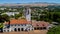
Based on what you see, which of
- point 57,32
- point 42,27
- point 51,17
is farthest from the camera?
point 51,17

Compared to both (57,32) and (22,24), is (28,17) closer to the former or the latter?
(22,24)

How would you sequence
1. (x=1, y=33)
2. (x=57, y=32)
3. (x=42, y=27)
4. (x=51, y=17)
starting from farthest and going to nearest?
(x=51, y=17), (x=42, y=27), (x=1, y=33), (x=57, y=32)

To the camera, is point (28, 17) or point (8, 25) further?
point (28, 17)

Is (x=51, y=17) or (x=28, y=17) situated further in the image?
(x=51, y=17)

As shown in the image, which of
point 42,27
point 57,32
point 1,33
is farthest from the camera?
point 42,27

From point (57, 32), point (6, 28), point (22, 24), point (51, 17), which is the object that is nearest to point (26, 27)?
point (22, 24)

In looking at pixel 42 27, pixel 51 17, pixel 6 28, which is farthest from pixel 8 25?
pixel 51 17

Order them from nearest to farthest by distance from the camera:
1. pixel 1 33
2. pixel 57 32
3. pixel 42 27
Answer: pixel 57 32
pixel 1 33
pixel 42 27

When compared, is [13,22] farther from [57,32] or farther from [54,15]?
[54,15]
